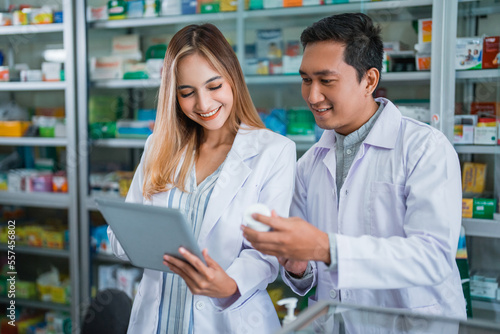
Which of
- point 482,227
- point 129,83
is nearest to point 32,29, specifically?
point 129,83

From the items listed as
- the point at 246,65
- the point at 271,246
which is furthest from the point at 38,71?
the point at 271,246

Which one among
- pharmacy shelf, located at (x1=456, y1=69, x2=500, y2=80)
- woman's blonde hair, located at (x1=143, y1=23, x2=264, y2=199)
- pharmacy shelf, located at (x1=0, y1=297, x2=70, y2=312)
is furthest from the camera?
pharmacy shelf, located at (x1=0, y1=297, x2=70, y2=312)

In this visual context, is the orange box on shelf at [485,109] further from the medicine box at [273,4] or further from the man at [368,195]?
the man at [368,195]

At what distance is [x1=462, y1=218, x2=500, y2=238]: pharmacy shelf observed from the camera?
2656 millimetres

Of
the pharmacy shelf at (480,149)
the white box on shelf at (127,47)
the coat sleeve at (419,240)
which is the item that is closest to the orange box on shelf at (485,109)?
the pharmacy shelf at (480,149)

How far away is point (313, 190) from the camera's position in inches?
63.9

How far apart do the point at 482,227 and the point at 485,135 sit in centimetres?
48

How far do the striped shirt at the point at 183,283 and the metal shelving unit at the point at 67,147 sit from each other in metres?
2.19

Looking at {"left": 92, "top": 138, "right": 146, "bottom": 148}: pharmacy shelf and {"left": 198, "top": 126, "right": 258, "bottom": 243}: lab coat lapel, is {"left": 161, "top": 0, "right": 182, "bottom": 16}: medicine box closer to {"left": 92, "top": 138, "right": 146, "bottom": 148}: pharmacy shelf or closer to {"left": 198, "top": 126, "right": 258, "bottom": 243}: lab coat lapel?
{"left": 92, "top": 138, "right": 146, "bottom": 148}: pharmacy shelf

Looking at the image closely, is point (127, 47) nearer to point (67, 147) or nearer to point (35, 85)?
point (35, 85)

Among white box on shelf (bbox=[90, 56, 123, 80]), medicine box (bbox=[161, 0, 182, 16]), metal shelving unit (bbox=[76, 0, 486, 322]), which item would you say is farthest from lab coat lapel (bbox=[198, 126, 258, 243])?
white box on shelf (bbox=[90, 56, 123, 80])

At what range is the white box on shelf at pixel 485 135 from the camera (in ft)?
8.87

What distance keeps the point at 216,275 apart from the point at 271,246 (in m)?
0.23

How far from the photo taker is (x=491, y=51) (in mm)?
2693
